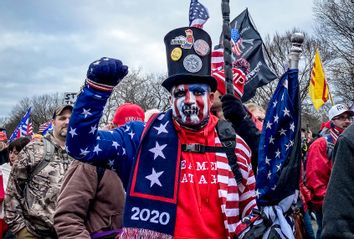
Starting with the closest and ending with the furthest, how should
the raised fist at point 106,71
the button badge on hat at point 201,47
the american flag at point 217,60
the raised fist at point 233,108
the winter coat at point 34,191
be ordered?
the raised fist at point 106,71
the button badge on hat at point 201,47
the raised fist at point 233,108
the american flag at point 217,60
the winter coat at point 34,191

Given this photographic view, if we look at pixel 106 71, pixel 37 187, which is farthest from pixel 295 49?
pixel 37 187

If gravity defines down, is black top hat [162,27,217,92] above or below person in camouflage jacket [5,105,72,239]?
above

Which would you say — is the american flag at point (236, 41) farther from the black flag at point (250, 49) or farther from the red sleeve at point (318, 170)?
the red sleeve at point (318, 170)

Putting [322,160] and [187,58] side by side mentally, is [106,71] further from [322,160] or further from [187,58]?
[322,160]

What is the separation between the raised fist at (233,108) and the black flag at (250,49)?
2.63 meters

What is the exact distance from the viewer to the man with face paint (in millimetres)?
2697

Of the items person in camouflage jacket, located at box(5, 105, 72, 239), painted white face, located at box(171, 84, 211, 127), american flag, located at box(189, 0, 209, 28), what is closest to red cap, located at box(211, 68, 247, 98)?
american flag, located at box(189, 0, 209, 28)

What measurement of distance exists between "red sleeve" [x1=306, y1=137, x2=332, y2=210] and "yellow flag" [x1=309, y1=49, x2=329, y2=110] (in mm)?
3734

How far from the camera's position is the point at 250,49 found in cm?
677

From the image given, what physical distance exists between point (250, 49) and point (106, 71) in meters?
4.63

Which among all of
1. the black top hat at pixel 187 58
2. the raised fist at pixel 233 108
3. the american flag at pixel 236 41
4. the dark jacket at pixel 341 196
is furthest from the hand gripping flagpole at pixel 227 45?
the american flag at pixel 236 41

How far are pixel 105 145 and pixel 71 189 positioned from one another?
0.98 metres

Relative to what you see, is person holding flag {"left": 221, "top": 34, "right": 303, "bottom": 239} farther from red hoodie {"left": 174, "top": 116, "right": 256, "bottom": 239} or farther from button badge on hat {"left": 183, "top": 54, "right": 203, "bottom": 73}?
button badge on hat {"left": 183, "top": 54, "right": 203, "bottom": 73}

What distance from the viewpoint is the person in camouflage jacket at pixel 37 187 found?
448cm
